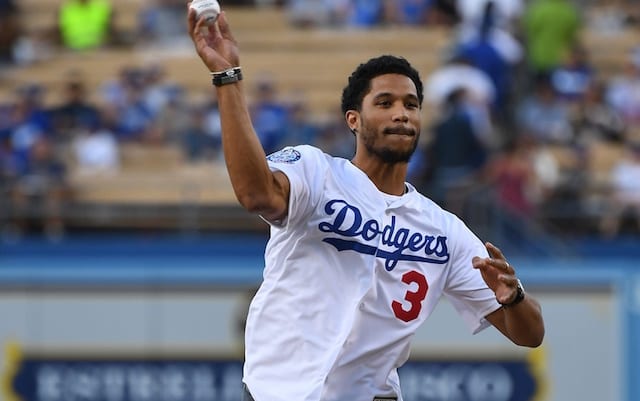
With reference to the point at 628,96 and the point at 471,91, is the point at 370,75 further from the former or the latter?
the point at 628,96

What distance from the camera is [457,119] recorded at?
12273 mm

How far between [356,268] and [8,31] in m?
11.3

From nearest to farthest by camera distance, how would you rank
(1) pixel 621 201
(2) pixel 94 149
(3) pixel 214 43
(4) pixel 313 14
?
(3) pixel 214 43 → (1) pixel 621 201 → (2) pixel 94 149 → (4) pixel 313 14

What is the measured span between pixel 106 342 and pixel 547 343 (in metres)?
3.38

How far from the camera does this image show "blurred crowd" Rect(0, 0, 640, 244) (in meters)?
12.2

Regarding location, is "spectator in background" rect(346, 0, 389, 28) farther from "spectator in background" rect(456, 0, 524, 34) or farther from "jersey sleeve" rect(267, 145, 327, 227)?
"jersey sleeve" rect(267, 145, 327, 227)

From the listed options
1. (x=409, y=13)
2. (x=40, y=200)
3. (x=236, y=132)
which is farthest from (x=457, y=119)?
(x=236, y=132)

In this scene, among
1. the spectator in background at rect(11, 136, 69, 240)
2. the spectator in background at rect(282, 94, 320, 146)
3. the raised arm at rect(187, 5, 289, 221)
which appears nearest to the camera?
the raised arm at rect(187, 5, 289, 221)

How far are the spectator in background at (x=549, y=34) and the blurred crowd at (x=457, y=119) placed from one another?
14mm

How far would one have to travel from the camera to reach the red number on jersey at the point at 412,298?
17.7 feet

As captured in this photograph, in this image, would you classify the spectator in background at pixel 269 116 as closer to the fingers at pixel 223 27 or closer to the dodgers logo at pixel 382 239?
the dodgers logo at pixel 382 239

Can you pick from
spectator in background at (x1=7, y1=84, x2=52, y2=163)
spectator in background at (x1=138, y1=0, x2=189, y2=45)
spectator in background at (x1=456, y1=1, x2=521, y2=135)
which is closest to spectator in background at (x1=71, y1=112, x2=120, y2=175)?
spectator in background at (x1=7, y1=84, x2=52, y2=163)

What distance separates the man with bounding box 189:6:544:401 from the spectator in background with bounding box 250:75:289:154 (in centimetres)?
714

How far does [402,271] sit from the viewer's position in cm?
538
